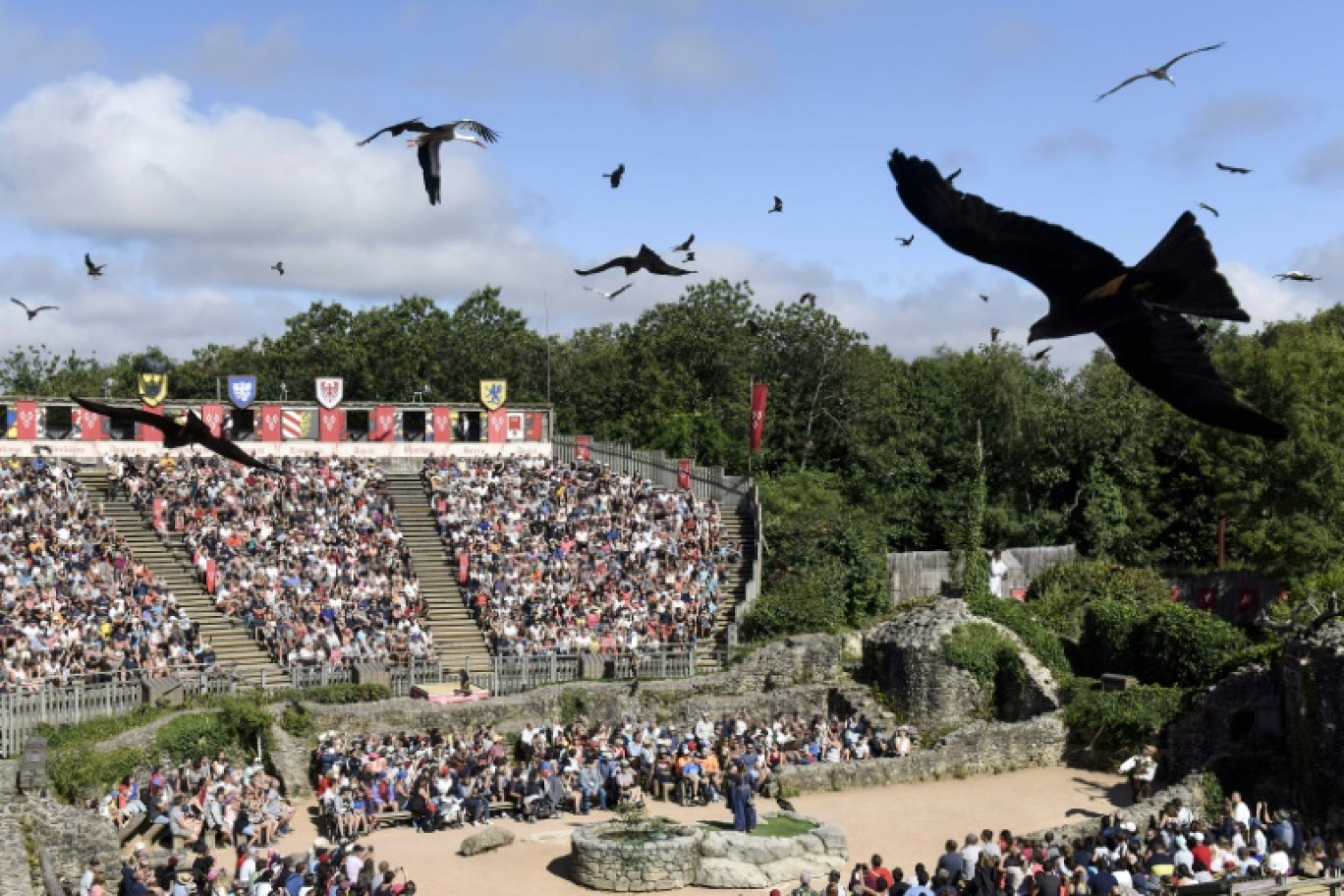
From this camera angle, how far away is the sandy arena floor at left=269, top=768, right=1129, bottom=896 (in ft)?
72.4

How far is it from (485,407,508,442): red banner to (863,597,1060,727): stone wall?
53.0 feet

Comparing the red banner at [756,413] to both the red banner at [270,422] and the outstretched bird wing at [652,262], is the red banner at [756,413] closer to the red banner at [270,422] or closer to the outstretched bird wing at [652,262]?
the red banner at [270,422]

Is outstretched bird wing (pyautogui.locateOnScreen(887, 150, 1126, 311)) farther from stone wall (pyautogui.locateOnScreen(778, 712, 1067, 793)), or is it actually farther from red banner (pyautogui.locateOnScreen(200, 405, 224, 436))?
red banner (pyautogui.locateOnScreen(200, 405, 224, 436))

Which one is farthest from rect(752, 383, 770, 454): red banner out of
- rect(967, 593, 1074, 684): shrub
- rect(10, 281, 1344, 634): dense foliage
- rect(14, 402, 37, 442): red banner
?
rect(14, 402, 37, 442): red banner

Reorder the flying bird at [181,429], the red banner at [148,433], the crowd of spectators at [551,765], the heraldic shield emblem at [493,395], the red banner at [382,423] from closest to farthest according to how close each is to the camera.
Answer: the flying bird at [181,429]
the crowd of spectators at [551,765]
the red banner at [148,433]
the red banner at [382,423]
the heraldic shield emblem at [493,395]

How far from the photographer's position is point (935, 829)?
81.5 ft

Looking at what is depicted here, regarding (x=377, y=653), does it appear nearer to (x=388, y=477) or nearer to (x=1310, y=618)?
(x=388, y=477)

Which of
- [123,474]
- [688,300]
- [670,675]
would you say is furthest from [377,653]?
[688,300]

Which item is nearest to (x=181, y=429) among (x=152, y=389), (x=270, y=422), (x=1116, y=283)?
(x=1116, y=283)

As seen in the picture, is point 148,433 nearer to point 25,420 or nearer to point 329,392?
point 25,420

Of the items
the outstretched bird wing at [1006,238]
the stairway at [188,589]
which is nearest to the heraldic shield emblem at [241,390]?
the stairway at [188,589]

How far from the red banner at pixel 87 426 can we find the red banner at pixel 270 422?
4.32 meters

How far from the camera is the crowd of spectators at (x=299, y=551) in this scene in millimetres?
32812

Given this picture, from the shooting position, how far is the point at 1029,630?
3272 centimetres
